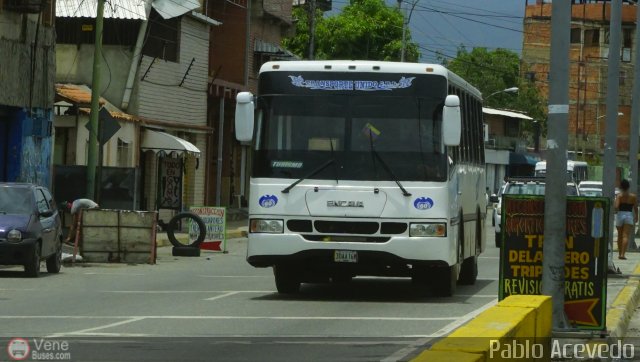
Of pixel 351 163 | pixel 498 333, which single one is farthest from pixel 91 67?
pixel 498 333

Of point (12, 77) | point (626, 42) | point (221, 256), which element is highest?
point (626, 42)

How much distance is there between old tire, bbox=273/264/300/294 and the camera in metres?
18.5

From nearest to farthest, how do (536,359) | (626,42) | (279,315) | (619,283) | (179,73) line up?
(536,359)
(279,315)
(619,283)
(179,73)
(626,42)

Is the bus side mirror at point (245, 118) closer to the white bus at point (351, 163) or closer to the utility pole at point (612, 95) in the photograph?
the white bus at point (351, 163)

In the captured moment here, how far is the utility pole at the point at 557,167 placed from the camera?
41.4 ft

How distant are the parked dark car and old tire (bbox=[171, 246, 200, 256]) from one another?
20.2ft

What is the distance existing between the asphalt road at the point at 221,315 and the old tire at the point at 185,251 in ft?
18.0

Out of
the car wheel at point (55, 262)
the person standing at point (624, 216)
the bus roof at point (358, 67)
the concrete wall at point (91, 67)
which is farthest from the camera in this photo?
the concrete wall at point (91, 67)

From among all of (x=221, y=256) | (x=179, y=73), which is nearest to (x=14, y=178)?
(x=221, y=256)

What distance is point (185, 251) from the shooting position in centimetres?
3023

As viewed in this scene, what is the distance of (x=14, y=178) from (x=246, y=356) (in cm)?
2264

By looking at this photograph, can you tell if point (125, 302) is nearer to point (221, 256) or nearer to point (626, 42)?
point (221, 256)

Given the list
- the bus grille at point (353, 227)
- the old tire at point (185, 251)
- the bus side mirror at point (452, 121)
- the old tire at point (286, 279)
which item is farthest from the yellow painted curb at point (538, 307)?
the old tire at point (185, 251)

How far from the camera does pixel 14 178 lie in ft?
109
